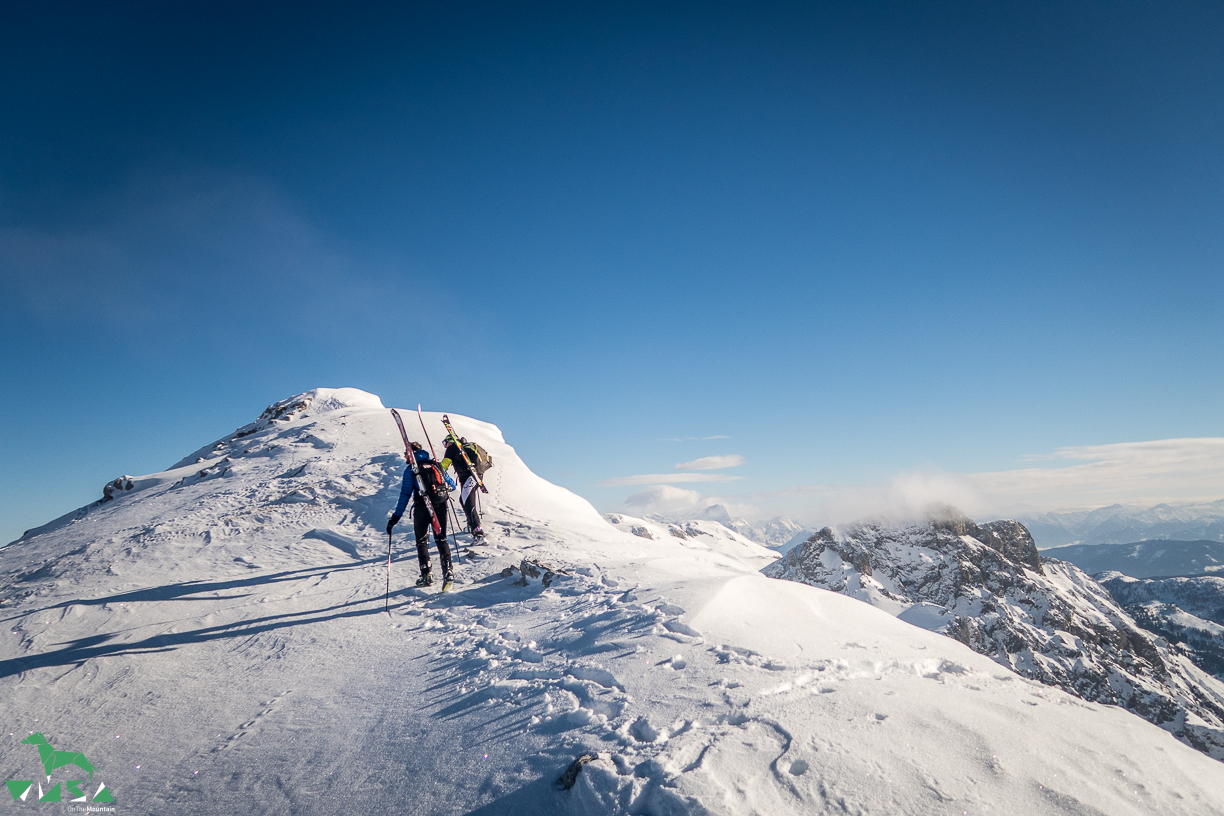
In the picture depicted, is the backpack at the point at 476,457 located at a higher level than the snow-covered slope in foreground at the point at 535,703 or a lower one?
higher

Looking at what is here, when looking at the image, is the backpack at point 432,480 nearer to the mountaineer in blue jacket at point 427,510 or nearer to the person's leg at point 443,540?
the mountaineer in blue jacket at point 427,510

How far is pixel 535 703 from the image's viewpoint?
539cm

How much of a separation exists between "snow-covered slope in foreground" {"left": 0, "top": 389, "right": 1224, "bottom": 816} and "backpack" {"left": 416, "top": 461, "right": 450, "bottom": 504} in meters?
2.13

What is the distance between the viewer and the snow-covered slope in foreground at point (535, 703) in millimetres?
3809

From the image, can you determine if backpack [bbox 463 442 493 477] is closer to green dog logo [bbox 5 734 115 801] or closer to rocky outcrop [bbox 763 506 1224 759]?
green dog logo [bbox 5 734 115 801]

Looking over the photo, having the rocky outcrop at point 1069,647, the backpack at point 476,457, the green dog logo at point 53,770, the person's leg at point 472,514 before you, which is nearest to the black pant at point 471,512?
the person's leg at point 472,514

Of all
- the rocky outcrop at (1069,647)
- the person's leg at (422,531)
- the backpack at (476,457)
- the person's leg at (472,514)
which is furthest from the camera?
the rocky outcrop at (1069,647)

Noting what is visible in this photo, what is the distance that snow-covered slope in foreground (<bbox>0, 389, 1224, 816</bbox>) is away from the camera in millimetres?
3809

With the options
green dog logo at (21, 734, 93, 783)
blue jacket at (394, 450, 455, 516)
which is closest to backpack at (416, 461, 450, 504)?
blue jacket at (394, 450, 455, 516)

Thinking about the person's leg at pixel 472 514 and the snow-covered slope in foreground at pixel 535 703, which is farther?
the person's leg at pixel 472 514

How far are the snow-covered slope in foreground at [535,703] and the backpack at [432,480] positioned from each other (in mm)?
2135

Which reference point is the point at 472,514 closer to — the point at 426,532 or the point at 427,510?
the point at 426,532

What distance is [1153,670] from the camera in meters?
177

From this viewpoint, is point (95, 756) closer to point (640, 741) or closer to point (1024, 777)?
point (640, 741)
